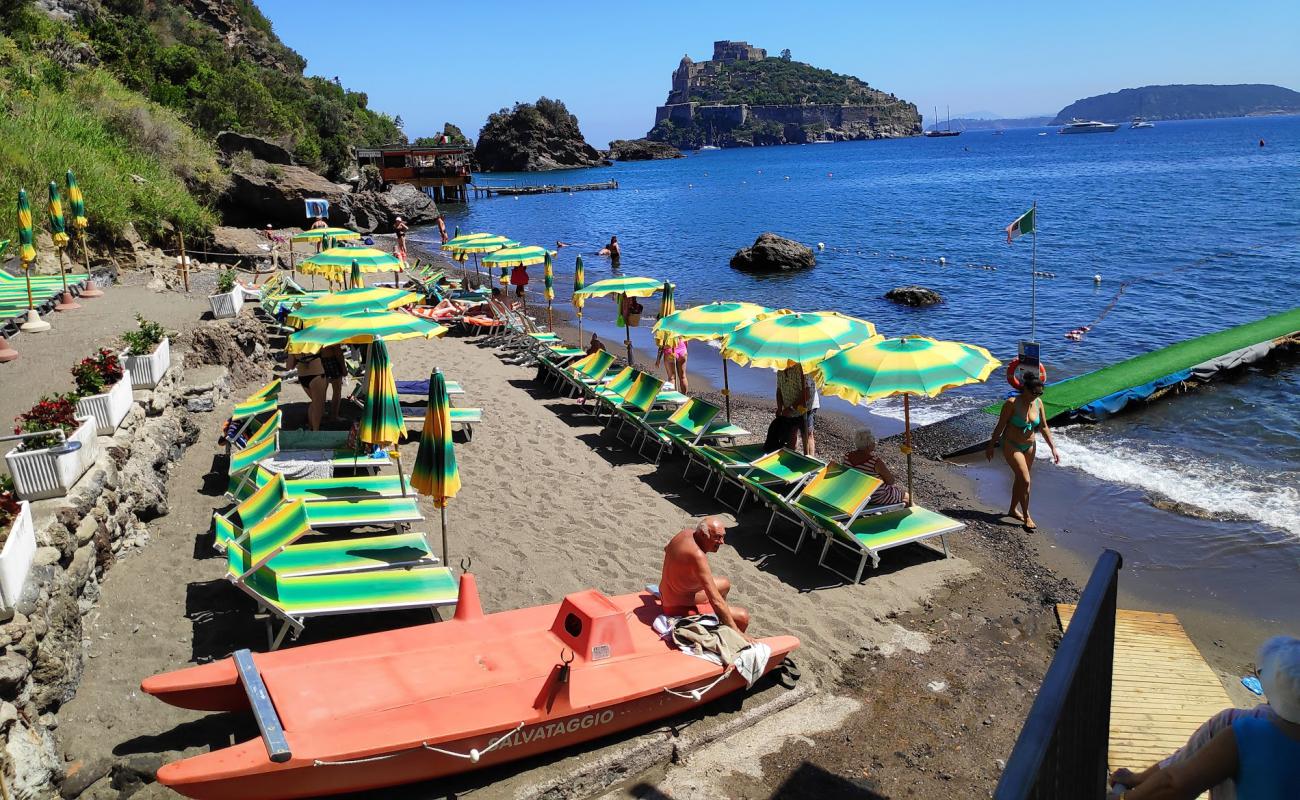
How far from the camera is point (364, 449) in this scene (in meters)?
9.89

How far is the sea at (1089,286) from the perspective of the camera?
34.0ft

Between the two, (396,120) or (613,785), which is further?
(396,120)

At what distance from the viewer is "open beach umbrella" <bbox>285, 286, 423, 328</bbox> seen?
10.8m

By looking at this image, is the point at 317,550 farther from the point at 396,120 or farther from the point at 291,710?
the point at 396,120

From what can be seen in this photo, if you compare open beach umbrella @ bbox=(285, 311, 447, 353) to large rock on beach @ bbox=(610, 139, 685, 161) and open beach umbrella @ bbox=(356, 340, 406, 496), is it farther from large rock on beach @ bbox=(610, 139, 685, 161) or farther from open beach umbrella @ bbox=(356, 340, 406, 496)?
large rock on beach @ bbox=(610, 139, 685, 161)

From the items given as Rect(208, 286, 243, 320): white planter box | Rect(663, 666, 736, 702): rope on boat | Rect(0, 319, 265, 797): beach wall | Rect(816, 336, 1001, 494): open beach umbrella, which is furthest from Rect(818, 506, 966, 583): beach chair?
Rect(208, 286, 243, 320): white planter box

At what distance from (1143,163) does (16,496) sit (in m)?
102

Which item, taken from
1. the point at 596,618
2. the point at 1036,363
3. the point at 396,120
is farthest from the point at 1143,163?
the point at 596,618

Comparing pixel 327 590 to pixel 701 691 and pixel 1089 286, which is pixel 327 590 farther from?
pixel 1089 286

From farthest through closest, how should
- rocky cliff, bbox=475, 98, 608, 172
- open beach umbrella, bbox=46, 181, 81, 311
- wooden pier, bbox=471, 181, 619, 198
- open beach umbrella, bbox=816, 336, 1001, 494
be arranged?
1. rocky cliff, bbox=475, 98, 608, 172
2. wooden pier, bbox=471, 181, 619, 198
3. open beach umbrella, bbox=46, 181, 81, 311
4. open beach umbrella, bbox=816, 336, 1001, 494

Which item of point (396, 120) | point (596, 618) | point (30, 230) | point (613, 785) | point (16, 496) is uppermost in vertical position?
point (396, 120)

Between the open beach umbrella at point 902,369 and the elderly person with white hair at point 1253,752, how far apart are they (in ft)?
18.0

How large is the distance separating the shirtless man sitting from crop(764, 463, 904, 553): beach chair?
224cm

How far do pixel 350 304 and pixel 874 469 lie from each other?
22.3ft
